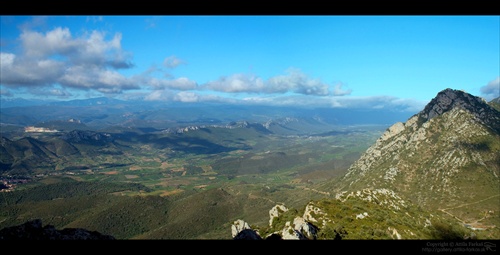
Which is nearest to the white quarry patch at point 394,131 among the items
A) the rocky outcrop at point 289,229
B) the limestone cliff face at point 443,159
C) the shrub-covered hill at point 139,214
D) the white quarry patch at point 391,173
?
the limestone cliff face at point 443,159

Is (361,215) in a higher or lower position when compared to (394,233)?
lower

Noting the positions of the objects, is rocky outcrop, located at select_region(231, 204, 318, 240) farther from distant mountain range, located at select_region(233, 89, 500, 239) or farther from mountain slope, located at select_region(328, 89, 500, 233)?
mountain slope, located at select_region(328, 89, 500, 233)

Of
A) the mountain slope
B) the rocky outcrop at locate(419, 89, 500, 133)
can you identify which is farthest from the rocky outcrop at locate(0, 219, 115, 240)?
the rocky outcrop at locate(419, 89, 500, 133)

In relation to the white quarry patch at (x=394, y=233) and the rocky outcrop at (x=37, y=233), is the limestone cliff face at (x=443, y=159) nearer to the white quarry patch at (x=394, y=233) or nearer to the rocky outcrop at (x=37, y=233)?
the white quarry patch at (x=394, y=233)

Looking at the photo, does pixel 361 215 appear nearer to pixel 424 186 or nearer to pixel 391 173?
pixel 424 186

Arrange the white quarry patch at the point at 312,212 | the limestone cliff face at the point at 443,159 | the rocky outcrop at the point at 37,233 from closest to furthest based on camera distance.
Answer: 1. the rocky outcrop at the point at 37,233
2. the white quarry patch at the point at 312,212
3. the limestone cliff face at the point at 443,159

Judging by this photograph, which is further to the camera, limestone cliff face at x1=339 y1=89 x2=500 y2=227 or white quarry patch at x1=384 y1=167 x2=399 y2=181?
white quarry patch at x1=384 y1=167 x2=399 y2=181

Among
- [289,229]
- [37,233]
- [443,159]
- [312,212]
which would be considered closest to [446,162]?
[443,159]

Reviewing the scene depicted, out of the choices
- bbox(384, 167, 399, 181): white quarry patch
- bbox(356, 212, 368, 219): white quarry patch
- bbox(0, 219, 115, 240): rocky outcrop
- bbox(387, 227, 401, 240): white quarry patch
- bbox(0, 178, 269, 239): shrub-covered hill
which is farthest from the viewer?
bbox(384, 167, 399, 181): white quarry patch
